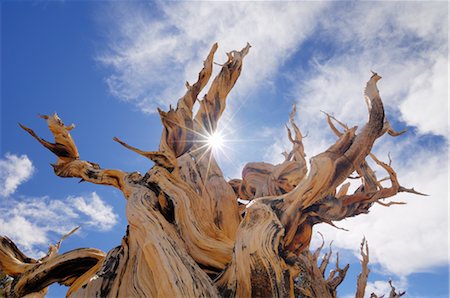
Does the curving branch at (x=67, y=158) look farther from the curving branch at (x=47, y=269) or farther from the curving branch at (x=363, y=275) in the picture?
the curving branch at (x=363, y=275)

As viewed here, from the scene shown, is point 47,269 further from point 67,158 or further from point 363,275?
point 363,275

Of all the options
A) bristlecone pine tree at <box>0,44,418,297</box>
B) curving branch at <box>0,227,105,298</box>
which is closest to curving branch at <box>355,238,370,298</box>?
bristlecone pine tree at <box>0,44,418,297</box>

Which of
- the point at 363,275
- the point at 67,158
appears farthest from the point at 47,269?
the point at 363,275

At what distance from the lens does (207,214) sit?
11.5ft

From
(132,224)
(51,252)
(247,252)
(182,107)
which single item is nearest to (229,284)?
(247,252)

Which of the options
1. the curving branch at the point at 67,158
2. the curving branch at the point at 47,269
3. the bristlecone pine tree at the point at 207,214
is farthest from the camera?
the curving branch at the point at 67,158

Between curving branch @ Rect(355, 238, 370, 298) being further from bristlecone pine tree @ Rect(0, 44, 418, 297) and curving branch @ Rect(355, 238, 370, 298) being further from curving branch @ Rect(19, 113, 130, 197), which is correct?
curving branch @ Rect(19, 113, 130, 197)

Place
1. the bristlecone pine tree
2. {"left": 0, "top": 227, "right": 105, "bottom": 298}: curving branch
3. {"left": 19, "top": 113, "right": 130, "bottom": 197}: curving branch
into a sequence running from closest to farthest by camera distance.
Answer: the bristlecone pine tree, {"left": 0, "top": 227, "right": 105, "bottom": 298}: curving branch, {"left": 19, "top": 113, "right": 130, "bottom": 197}: curving branch

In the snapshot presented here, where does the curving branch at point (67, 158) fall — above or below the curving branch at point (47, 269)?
above

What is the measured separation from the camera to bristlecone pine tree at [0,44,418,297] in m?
2.53

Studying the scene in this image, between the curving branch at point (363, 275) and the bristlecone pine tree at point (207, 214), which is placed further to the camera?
the curving branch at point (363, 275)

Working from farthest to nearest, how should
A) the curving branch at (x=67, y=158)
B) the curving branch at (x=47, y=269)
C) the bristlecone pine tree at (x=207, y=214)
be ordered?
the curving branch at (x=67, y=158) < the curving branch at (x=47, y=269) < the bristlecone pine tree at (x=207, y=214)

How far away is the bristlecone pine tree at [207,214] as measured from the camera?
8.29 ft

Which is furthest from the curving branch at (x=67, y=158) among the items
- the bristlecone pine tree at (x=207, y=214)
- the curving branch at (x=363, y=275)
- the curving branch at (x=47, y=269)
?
the curving branch at (x=363, y=275)
